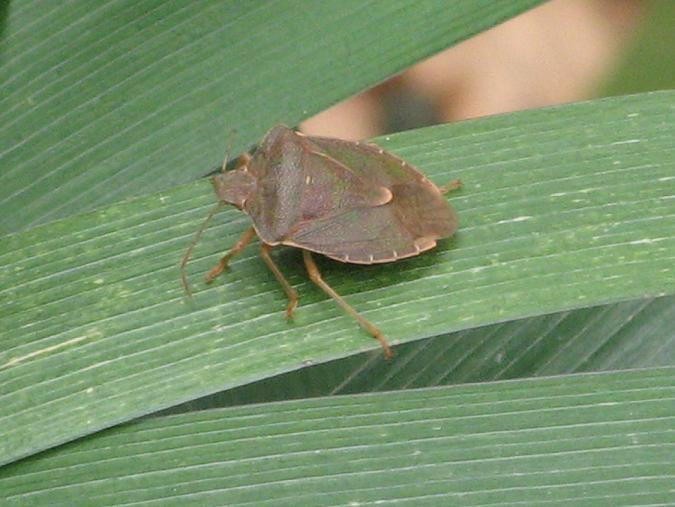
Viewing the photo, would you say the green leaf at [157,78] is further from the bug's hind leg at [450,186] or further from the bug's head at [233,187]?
the bug's hind leg at [450,186]

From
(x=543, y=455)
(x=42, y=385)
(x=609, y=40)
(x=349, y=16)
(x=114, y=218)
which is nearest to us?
(x=543, y=455)

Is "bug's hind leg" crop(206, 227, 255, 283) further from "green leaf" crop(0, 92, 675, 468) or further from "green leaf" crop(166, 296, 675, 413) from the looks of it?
"green leaf" crop(166, 296, 675, 413)

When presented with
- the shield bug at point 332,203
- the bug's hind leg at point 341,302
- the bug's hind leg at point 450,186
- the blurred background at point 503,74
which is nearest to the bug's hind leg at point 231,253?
the shield bug at point 332,203

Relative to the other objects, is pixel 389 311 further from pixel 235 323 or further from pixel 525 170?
pixel 525 170

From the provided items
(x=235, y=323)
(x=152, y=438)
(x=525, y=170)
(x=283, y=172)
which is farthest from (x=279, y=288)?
(x=525, y=170)

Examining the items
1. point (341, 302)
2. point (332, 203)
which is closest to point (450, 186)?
point (332, 203)

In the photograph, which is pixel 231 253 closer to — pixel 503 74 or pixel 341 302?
pixel 341 302
